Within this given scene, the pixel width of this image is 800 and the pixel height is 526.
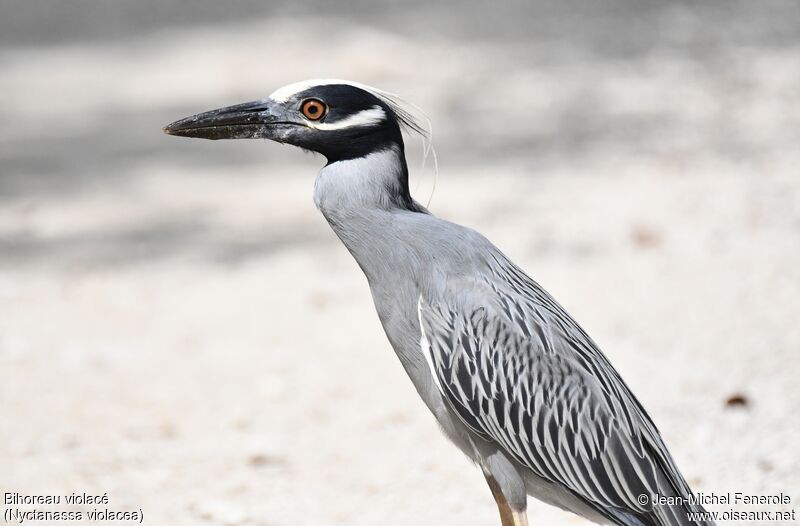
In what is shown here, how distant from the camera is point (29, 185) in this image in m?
8.59

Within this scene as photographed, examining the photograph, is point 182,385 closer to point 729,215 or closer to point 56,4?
point 729,215

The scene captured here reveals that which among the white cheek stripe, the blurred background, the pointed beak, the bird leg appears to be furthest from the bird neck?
the blurred background

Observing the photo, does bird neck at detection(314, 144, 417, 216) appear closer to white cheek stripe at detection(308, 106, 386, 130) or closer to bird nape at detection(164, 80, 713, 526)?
bird nape at detection(164, 80, 713, 526)

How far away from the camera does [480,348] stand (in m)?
3.63

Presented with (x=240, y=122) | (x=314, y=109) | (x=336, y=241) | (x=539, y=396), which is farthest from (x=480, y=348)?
(x=336, y=241)

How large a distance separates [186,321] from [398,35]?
6166 millimetres

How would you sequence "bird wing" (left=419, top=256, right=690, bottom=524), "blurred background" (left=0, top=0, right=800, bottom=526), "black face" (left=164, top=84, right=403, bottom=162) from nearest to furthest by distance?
"bird wing" (left=419, top=256, right=690, bottom=524) < "black face" (left=164, top=84, right=403, bottom=162) < "blurred background" (left=0, top=0, right=800, bottom=526)

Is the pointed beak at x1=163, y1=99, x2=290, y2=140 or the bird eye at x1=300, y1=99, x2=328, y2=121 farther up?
the bird eye at x1=300, y1=99, x2=328, y2=121

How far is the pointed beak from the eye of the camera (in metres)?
3.82

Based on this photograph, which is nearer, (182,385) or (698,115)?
(182,385)

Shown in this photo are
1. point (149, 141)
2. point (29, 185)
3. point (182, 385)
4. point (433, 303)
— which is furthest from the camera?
point (149, 141)

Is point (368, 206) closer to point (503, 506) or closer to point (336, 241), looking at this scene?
point (503, 506)

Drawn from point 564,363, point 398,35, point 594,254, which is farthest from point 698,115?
point 564,363

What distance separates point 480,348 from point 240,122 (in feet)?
4.01
